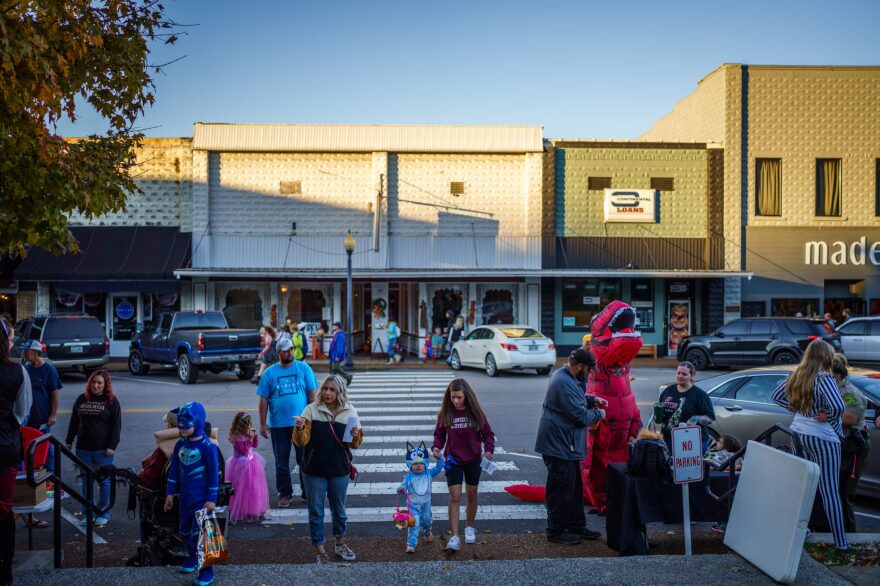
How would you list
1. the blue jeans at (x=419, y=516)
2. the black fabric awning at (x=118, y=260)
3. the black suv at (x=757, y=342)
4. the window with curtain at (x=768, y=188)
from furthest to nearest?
the window with curtain at (x=768, y=188) → the black fabric awning at (x=118, y=260) → the black suv at (x=757, y=342) → the blue jeans at (x=419, y=516)

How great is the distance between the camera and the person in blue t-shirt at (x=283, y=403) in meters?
8.65

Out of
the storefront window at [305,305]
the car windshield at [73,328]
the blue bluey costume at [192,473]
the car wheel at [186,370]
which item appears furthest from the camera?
the storefront window at [305,305]

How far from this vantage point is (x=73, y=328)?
68.3 feet

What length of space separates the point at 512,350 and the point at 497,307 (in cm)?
753

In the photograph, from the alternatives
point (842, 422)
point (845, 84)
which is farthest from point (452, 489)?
point (845, 84)

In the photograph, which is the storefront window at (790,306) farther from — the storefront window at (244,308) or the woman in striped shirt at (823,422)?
the woman in striped shirt at (823,422)

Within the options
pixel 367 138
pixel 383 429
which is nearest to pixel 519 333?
pixel 383 429

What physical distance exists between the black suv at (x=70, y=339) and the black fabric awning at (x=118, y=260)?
190 inches

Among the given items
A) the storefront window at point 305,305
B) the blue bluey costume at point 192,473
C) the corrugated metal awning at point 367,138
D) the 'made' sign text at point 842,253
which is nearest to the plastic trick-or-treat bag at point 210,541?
the blue bluey costume at point 192,473

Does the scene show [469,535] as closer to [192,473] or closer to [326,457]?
[326,457]

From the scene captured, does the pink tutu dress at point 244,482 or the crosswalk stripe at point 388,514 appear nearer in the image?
the pink tutu dress at point 244,482

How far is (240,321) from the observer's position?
28078mm

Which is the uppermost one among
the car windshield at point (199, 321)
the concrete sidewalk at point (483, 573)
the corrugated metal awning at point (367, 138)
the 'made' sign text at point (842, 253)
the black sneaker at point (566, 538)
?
the corrugated metal awning at point (367, 138)

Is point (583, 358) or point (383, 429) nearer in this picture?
point (583, 358)
